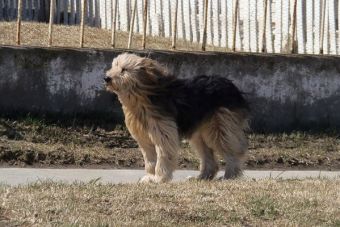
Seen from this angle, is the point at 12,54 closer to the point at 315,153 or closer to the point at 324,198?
the point at 315,153

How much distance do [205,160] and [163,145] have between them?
0.89 m

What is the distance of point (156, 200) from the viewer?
8281mm

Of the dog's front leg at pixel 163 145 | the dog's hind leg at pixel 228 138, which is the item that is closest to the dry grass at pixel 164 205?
the dog's front leg at pixel 163 145

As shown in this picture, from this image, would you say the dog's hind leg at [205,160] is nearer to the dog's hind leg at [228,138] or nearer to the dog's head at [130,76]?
the dog's hind leg at [228,138]

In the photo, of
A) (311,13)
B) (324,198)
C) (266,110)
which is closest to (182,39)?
(311,13)

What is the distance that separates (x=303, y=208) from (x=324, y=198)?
515 millimetres

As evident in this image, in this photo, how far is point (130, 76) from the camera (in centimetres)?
983

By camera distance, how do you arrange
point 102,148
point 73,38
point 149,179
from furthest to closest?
point 73,38, point 102,148, point 149,179

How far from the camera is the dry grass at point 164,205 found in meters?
7.65

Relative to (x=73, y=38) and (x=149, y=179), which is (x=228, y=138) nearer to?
(x=149, y=179)

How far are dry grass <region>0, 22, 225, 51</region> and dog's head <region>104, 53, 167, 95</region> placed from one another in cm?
556

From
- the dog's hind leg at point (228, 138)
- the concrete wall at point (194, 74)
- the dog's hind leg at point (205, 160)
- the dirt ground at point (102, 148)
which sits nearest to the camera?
the dog's hind leg at point (228, 138)

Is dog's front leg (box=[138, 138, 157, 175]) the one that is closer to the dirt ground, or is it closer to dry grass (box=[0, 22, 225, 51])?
the dirt ground

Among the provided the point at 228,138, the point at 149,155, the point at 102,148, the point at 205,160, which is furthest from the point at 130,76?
the point at 102,148
